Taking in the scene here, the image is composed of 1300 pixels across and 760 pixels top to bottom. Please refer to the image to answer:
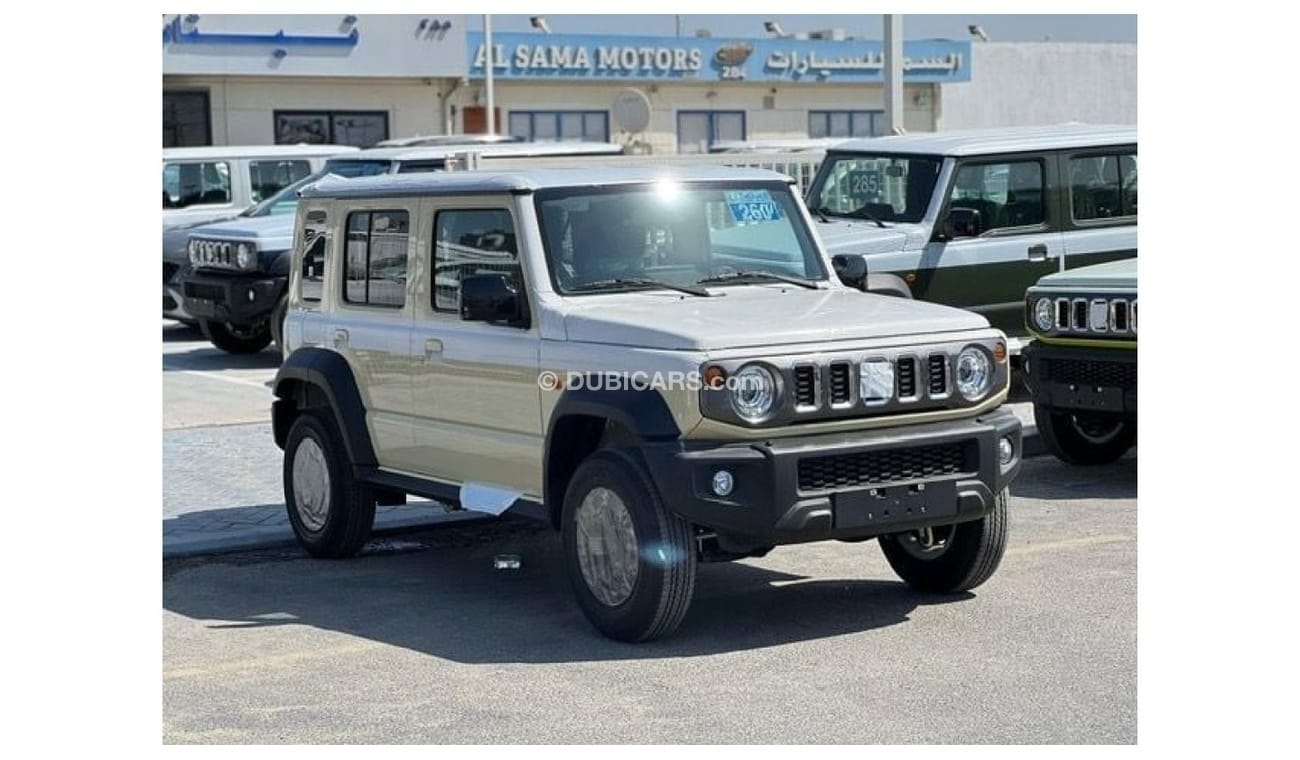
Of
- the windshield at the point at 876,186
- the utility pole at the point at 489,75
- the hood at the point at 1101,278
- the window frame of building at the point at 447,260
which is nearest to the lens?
the window frame of building at the point at 447,260

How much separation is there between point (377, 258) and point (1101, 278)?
13.5 feet

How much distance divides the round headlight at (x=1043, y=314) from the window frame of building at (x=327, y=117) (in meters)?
26.0

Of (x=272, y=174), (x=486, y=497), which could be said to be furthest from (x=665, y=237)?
(x=272, y=174)

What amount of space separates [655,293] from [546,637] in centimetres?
147

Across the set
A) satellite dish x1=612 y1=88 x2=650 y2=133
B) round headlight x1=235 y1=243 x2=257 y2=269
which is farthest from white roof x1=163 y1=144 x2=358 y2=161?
round headlight x1=235 y1=243 x2=257 y2=269

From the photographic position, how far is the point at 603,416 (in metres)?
7.72

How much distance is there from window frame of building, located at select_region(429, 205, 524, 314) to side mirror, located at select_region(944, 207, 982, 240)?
235 inches

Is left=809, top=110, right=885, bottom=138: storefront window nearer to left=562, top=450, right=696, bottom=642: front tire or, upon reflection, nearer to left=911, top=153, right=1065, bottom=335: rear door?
left=911, top=153, right=1065, bottom=335: rear door

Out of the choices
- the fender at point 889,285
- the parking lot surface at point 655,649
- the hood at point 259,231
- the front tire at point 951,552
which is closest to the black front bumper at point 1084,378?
the parking lot surface at point 655,649

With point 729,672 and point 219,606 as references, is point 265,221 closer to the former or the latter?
point 219,606

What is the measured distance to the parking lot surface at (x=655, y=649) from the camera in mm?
6594

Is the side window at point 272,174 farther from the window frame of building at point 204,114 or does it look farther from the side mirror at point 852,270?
the window frame of building at point 204,114

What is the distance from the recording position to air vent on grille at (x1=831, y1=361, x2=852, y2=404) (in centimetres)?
750

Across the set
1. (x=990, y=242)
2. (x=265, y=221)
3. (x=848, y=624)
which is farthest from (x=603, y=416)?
(x=265, y=221)
